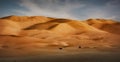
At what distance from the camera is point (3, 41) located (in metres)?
52.1

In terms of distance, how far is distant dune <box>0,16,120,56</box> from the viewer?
169 feet

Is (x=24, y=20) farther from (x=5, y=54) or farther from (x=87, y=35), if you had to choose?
(x=5, y=54)

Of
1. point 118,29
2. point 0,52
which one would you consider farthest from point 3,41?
point 118,29

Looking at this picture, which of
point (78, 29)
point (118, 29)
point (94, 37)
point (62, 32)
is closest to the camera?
point (94, 37)

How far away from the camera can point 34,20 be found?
9356 centimetres

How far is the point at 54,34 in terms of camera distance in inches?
2704

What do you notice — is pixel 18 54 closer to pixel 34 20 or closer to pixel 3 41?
pixel 3 41

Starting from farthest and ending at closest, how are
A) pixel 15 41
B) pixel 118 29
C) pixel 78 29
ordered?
pixel 118 29
pixel 78 29
pixel 15 41

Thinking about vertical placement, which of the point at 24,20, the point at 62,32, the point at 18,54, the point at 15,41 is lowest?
the point at 18,54

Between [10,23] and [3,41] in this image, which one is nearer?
[3,41]

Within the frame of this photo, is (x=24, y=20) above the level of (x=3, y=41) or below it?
above

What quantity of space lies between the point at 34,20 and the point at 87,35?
2834 cm

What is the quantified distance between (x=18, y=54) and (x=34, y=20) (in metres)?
57.5

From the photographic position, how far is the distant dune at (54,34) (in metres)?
51.6
